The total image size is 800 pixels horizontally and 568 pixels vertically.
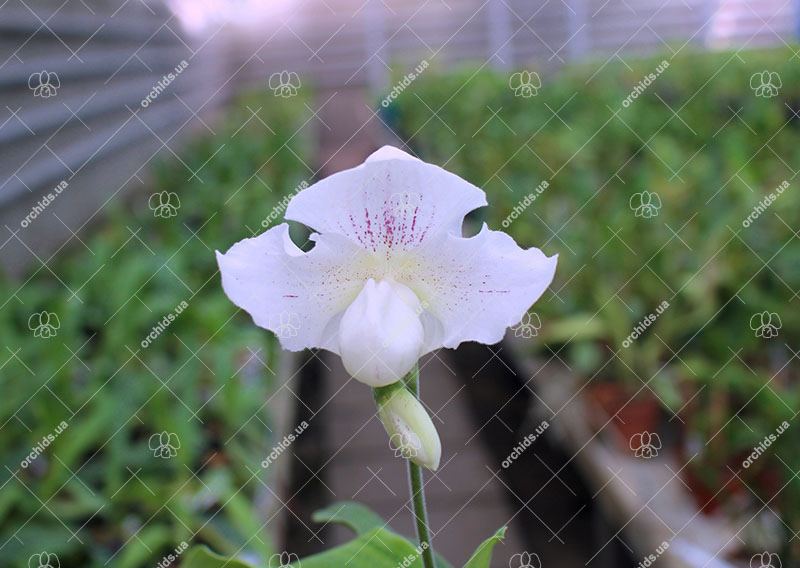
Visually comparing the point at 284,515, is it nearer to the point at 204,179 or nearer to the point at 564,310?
the point at 564,310

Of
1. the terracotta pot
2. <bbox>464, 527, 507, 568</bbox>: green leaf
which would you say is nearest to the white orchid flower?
<bbox>464, 527, 507, 568</bbox>: green leaf

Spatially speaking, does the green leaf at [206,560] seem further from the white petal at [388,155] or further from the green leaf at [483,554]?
the white petal at [388,155]

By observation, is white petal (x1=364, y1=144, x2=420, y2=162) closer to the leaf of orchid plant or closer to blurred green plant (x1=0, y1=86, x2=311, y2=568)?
the leaf of orchid plant

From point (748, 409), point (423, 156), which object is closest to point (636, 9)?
point (423, 156)

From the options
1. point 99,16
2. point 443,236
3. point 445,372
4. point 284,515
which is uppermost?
point 99,16

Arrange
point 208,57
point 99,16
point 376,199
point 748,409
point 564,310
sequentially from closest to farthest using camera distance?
point 376,199 < point 748,409 < point 564,310 < point 99,16 < point 208,57
